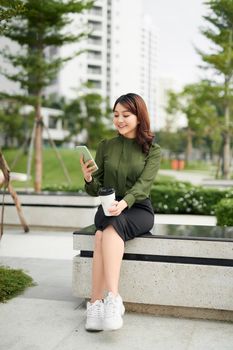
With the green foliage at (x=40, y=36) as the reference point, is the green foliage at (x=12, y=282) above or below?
below

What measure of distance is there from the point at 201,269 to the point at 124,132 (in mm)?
1123

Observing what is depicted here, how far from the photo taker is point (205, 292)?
3486 mm

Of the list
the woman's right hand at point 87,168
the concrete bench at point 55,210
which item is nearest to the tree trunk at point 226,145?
the concrete bench at point 55,210

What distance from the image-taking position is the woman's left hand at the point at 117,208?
3.31 meters

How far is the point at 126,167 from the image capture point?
3.66 metres

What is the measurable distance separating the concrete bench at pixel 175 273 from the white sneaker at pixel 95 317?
0.42 m

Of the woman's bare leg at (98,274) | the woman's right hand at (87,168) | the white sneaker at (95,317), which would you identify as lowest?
the white sneaker at (95,317)

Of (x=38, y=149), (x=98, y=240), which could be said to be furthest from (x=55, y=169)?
(x=98, y=240)

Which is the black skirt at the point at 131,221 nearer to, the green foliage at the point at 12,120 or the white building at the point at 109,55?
the green foliage at the point at 12,120

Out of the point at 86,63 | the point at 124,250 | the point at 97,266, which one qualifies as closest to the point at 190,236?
the point at 124,250

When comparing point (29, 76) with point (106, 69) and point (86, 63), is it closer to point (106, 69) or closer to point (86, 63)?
point (86, 63)

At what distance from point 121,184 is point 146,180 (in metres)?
0.19

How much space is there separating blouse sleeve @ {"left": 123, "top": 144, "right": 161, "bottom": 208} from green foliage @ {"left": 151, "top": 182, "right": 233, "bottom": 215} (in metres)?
6.63

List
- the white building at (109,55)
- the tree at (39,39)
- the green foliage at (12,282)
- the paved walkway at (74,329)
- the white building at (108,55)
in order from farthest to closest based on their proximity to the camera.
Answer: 1. the white building at (109,55)
2. the white building at (108,55)
3. the tree at (39,39)
4. the green foliage at (12,282)
5. the paved walkway at (74,329)
